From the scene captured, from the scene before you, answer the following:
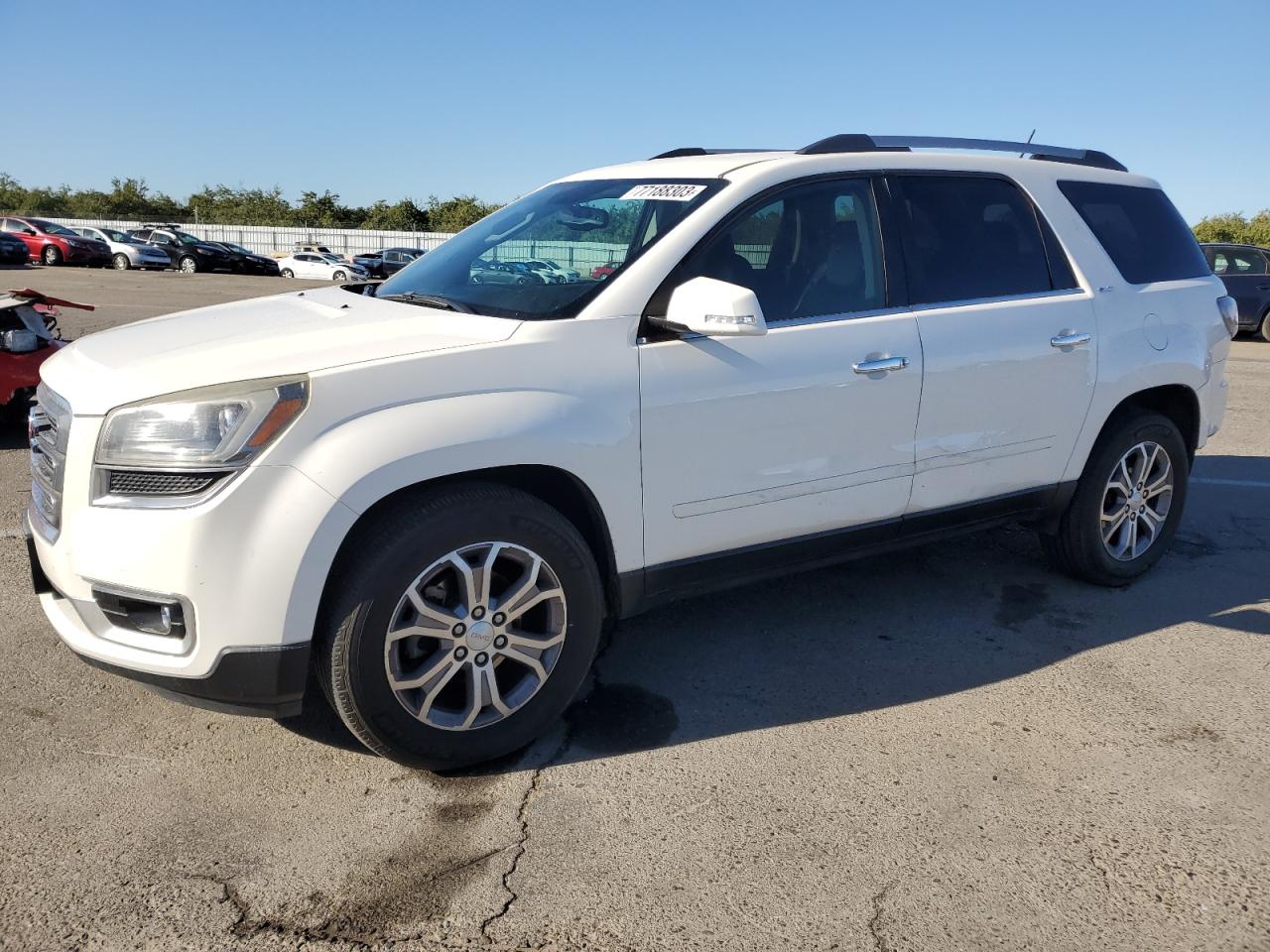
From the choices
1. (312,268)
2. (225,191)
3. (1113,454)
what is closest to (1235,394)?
(1113,454)

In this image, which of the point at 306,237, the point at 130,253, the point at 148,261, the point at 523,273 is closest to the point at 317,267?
the point at 148,261

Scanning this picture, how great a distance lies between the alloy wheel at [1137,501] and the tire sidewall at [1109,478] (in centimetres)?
3

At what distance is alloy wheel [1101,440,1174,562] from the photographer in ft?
14.9

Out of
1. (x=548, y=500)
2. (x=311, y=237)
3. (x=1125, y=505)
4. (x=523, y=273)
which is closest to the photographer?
(x=548, y=500)

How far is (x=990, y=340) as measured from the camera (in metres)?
3.87

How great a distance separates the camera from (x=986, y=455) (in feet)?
13.0

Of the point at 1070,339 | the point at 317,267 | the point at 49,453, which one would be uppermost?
the point at 1070,339

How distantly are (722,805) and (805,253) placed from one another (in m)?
1.93

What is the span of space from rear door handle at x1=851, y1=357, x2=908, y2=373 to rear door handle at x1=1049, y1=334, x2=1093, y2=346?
2.86ft

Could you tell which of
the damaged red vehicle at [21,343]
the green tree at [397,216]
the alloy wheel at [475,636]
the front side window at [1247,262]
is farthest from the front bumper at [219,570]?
the green tree at [397,216]

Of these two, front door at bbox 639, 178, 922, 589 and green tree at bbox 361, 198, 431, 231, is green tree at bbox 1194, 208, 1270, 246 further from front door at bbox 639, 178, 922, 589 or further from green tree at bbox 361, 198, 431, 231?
green tree at bbox 361, 198, 431, 231

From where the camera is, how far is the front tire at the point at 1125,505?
4445mm

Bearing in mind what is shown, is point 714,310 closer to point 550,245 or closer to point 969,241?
point 550,245

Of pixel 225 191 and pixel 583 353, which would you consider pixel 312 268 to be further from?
pixel 225 191
